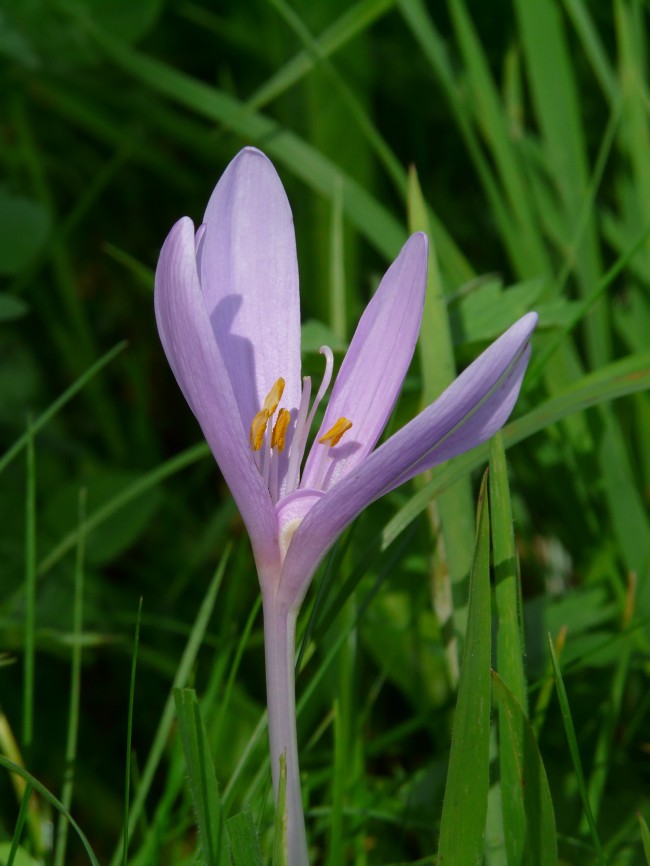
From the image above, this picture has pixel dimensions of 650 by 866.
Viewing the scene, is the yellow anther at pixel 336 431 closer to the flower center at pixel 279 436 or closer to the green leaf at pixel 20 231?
the flower center at pixel 279 436

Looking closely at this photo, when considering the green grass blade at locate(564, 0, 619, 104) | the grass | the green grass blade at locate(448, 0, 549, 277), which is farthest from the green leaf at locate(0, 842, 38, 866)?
the green grass blade at locate(564, 0, 619, 104)

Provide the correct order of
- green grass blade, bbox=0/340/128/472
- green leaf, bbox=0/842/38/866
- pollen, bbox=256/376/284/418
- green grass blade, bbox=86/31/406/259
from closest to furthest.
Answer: pollen, bbox=256/376/284/418 < green leaf, bbox=0/842/38/866 < green grass blade, bbox=0/340/128/472 < green grass blade, bbox=86/31/406/259

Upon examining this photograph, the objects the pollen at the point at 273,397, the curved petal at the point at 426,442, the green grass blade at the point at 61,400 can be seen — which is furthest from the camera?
the green grass blade at the point at 61,400

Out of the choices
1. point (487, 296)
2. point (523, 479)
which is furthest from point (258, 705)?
point (487, 296)

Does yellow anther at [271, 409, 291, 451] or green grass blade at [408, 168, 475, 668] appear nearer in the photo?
yellow anther at [271, 409, 291, 451]

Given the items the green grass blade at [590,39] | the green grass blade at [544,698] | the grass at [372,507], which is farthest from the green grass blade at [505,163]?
the green grass blade at [544,698]

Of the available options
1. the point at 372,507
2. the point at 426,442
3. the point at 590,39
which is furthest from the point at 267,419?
the point at 590,39

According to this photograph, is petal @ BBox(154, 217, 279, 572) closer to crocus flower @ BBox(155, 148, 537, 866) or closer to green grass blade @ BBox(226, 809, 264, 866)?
crocus flower @ BBox(155, 148, 537, 866)
